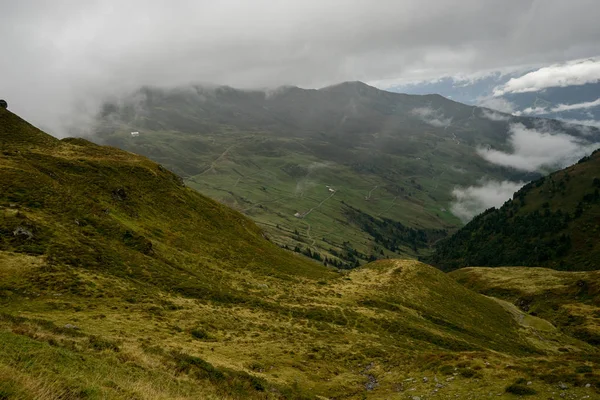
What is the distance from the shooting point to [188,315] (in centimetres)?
4191

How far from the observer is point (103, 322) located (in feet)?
105

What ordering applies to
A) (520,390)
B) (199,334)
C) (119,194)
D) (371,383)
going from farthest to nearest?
1. (119,194)
2. (199,334)
3. (371,383)
4. (520,390)

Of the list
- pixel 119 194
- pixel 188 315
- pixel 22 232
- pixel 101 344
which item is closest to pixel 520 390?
pixel 101 344

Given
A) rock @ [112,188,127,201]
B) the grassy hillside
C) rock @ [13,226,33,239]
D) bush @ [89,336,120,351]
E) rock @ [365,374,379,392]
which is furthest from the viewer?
the grassy hillside

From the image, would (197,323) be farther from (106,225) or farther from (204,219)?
(204,219)

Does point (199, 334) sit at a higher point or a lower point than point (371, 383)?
higher

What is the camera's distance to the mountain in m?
21.9

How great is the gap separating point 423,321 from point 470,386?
39.4 meters

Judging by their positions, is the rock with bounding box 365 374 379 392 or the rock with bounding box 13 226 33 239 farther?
the rock with bounding box 13 226 33 239

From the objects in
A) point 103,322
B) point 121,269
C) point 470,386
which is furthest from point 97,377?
point 121,269

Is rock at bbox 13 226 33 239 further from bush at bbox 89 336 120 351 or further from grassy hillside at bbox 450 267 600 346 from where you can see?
grassy hillside at bbox 450 267 600 346

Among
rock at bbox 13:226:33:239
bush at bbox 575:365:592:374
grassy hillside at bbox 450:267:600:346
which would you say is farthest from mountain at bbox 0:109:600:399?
grassy hillside at bbox 450:267:600:346

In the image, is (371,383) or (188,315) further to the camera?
(188,315)

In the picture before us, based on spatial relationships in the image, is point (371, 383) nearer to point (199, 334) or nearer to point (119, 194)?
point (199, 334)
